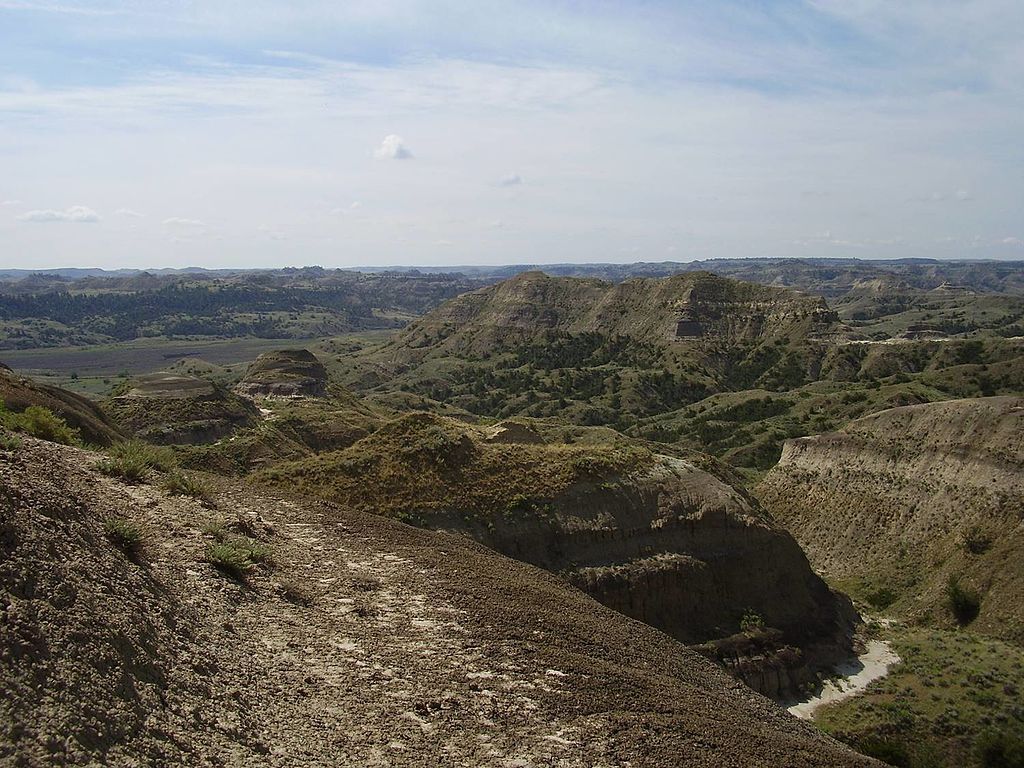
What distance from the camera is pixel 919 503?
45.5 metres

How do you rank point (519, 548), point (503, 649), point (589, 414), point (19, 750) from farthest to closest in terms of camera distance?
point (589, 414) → point (519, 548) → point (503, 649) → point (19, 750)

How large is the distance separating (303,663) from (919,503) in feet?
148

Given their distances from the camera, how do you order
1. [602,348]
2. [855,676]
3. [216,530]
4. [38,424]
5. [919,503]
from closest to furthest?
1. [216,530]
2. [38,424]
3. [855,676]
4. [919,503]
5. [602,348]

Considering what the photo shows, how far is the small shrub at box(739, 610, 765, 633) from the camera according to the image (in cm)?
2641

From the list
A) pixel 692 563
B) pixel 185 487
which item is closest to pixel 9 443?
pixel 185 487

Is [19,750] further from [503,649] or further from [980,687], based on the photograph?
[980,687]

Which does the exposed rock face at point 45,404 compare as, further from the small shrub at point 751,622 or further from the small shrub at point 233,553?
the small shrub at point 751,622

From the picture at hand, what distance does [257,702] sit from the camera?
8641 millimetres

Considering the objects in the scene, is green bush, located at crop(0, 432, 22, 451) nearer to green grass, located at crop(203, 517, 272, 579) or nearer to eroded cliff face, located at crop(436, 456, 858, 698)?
green grass, located at crop(203, 517, 272, 579)

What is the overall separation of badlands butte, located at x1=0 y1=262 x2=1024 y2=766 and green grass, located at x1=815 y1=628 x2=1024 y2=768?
0.11 m

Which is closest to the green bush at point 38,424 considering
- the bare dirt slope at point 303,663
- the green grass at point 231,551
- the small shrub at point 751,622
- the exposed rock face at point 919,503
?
the bare dirt slope at point 303,663

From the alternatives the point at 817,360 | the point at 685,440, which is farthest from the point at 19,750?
the point at 817,360

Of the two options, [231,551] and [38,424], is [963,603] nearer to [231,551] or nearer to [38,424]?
[231,551]

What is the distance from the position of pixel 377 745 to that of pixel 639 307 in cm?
14055
